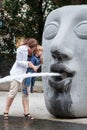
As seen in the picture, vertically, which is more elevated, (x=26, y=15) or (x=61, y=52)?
(x=26, y=15)

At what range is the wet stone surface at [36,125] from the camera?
9.24 metres

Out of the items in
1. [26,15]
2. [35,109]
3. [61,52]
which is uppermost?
[26,15]

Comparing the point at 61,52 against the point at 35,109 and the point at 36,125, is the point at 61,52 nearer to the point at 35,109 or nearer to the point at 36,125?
the point at 36,125

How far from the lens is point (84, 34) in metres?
9.95

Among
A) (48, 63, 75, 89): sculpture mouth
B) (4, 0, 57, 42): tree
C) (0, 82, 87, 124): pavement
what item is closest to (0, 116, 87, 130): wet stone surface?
(0, 82, 87, 124): pavement

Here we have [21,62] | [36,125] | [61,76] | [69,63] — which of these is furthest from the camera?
[21,62]

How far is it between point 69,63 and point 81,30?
0.74 metres

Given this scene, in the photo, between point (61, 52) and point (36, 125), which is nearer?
point (36, 125)

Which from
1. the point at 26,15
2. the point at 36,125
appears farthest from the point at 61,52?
the point at 26,15

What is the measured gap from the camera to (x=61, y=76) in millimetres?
10086

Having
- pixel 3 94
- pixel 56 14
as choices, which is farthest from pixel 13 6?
pixel 56 14

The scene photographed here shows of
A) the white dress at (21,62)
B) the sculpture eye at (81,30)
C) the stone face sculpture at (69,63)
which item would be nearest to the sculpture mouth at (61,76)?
the stone face sculpture at (69,63)

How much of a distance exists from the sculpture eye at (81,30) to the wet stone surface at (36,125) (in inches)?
72.1

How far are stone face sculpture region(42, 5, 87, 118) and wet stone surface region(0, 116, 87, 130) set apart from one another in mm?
478
